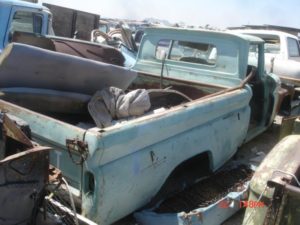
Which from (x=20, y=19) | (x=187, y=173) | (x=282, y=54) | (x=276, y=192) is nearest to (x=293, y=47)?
(x=282, y=54)

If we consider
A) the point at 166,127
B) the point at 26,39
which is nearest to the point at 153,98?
the point at 166,127

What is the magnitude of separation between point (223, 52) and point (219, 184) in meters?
1.54

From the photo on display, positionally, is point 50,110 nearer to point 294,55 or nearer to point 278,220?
point 278,220

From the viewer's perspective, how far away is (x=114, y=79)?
3.53 m

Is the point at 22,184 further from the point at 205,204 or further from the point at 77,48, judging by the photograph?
the point at 77,48

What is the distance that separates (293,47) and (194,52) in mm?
4569

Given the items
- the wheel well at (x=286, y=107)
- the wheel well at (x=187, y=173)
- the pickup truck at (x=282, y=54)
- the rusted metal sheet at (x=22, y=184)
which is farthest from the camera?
the pickup truck at (x=282, y=54)

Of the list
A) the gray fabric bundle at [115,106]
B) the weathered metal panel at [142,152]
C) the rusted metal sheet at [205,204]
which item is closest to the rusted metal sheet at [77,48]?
the gray fabric bundle at [115,106]

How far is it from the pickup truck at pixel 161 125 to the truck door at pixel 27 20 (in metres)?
2.63

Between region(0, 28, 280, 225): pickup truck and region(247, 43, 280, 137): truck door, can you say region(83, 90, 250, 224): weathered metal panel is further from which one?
region(247, 43, 280, 137): truck door

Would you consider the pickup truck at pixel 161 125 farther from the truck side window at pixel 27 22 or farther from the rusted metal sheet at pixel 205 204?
the truck side window at pixel 27 22

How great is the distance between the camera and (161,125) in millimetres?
2846

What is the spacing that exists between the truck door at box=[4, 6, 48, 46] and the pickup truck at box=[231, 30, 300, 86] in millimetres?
4197

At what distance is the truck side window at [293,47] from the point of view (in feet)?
26.8
